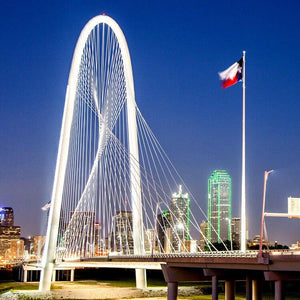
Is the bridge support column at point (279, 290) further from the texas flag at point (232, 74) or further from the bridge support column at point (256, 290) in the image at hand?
the bridge support column at point (256, 290)

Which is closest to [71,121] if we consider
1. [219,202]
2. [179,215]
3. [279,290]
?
[279,290]

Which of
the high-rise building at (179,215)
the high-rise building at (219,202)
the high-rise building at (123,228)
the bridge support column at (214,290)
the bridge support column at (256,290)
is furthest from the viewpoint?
the high-rise building at (219,202)

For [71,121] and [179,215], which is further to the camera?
[179,215]

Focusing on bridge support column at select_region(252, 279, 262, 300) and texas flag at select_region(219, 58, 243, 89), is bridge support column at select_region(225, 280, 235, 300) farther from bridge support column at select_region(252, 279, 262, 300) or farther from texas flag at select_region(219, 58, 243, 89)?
texas flag at select_region(219, 58, 243, 89)

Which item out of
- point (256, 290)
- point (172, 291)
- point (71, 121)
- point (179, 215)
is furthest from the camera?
point (179, 215)

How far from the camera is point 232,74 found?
30.7 meters

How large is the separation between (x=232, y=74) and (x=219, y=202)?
154 m

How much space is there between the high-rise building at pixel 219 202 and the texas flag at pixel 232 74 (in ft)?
471

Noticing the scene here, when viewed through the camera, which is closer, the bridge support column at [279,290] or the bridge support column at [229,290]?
the bridge support column at [279,290]

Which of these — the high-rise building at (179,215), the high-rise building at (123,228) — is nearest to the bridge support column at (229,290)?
the high-rise building at (179,215)

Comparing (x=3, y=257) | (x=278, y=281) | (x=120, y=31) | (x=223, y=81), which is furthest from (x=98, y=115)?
(x=3, y=257)

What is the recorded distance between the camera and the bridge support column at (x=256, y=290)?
3653cm

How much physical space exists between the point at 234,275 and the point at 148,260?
519cm

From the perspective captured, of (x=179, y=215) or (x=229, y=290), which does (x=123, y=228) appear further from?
(x=229, y=290)
